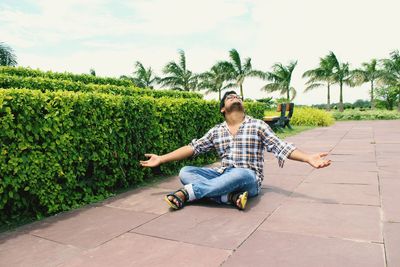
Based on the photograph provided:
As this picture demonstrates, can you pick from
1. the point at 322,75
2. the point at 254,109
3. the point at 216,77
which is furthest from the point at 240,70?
the point at 254,109

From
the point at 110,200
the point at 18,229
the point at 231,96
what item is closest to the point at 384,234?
the point at 231,96

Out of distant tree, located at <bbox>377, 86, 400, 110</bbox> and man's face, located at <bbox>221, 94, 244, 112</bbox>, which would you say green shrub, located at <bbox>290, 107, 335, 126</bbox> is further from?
distant tree, located at <bbox>377, 86, 400, 110</bbox>

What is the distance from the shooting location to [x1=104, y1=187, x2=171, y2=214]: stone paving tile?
3874 mm

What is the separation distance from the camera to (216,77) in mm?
40719

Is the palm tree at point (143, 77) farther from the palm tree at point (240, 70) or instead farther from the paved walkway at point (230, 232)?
the paved walkway at point (230, 232)

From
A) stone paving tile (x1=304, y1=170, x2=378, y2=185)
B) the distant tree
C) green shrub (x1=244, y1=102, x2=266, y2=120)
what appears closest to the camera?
stone paving tile (x1=304, y1=170, x2=378, y2=185)

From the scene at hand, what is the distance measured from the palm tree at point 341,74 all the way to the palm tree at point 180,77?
1742 cm

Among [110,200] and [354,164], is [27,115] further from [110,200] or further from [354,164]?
[354,164]

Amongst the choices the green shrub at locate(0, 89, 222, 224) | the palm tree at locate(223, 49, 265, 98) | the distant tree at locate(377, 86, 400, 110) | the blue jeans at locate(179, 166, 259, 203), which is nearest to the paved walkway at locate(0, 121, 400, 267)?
the blue jeans at locate(179, 166, 259, 203)

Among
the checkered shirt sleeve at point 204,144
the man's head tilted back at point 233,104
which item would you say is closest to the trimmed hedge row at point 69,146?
the checkered shirt sleeve at point 204,144

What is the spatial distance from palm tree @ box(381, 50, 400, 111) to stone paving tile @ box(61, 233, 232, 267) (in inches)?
1713

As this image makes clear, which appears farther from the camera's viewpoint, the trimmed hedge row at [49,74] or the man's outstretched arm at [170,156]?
the trimmed hedge row at [49,74]

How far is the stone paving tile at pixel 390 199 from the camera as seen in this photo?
3291 millimetres

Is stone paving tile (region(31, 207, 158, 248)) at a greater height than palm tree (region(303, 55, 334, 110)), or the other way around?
palm tree (region(303, 55, 334, 110))
